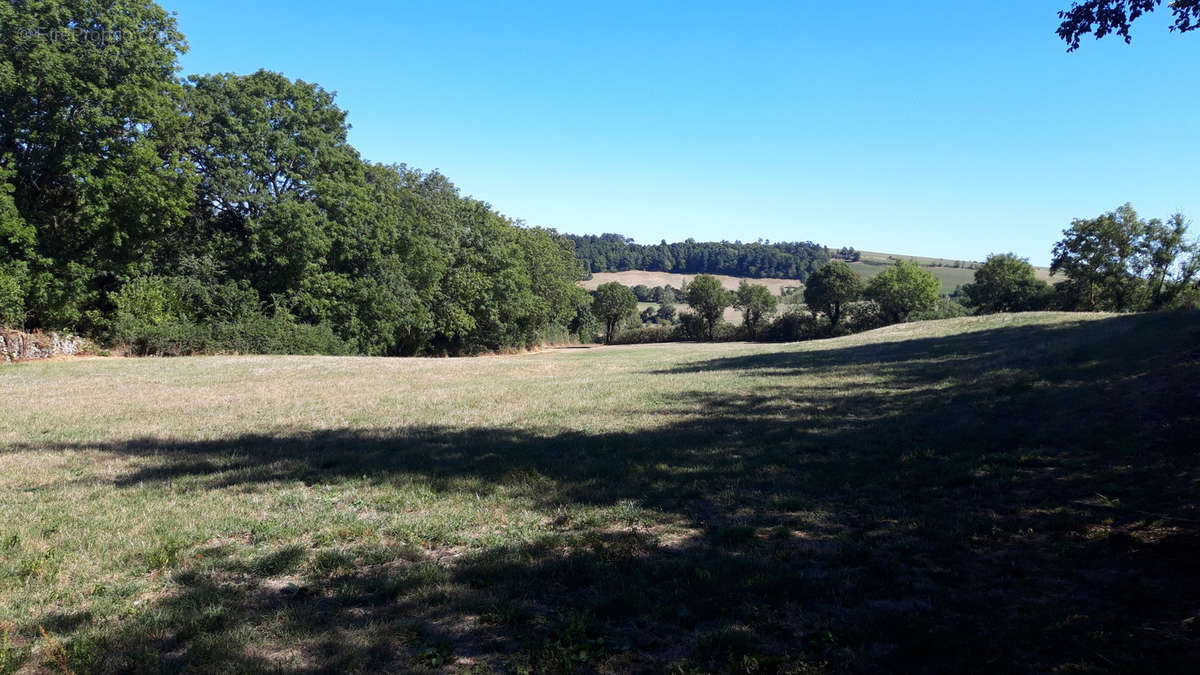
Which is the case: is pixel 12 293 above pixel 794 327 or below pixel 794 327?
above

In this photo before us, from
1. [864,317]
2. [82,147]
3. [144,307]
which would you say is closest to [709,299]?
[864,317]

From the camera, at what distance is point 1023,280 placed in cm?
6462

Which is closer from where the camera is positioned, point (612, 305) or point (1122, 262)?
Answer: point (1122, 262)

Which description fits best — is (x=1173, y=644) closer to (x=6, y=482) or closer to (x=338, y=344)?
(x=6, y=482)

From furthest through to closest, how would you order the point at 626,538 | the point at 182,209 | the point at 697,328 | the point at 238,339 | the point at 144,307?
the point at 697,328 → the point at 238,339 → the point at 182,209 → the point at 144,307 → the point at 626,538

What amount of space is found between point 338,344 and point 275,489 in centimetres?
3199

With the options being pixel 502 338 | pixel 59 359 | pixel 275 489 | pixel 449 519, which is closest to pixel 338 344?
pixel 59 359

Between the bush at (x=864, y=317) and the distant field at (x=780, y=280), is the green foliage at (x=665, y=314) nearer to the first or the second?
the distant field at (x=780, y=280)

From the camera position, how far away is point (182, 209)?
103 feet

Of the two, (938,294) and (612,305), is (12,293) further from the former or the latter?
(938,294)

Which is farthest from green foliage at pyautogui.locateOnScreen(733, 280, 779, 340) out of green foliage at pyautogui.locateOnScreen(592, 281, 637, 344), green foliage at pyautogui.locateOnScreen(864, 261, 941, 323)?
green foliage at pyautogui.locateOnScreen(592, 281, 637, 344)

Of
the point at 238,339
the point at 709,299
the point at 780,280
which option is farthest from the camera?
the point at 780,280

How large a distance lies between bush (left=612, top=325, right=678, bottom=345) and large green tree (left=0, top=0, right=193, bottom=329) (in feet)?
192

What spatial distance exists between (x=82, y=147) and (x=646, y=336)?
63.9 metres
